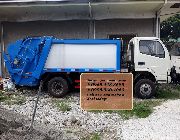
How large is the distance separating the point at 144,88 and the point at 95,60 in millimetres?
2154

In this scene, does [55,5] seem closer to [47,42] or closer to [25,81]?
[47,42]

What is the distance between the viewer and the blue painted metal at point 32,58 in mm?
14703

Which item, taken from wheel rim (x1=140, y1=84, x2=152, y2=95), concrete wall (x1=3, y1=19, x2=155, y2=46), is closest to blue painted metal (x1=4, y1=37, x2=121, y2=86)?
wheel rim (x1=140, y1=84, x2=152, y2=95)

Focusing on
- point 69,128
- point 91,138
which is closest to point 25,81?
point 69,128

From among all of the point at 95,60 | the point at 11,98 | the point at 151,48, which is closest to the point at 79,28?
the point at 95,60

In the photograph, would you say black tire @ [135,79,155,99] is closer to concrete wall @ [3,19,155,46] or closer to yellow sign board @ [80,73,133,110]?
concrete wall @ [3,19,155,46]

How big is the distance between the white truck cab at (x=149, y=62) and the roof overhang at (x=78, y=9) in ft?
8.21

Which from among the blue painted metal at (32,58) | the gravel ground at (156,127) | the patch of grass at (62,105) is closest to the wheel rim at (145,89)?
the blue painted metal at (32,58)

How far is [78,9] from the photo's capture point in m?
17.7

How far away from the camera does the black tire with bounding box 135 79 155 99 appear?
48.4 ft

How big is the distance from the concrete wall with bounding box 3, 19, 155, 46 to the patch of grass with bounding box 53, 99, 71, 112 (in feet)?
18.1

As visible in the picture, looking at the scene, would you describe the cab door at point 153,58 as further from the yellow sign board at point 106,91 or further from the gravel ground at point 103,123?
the yellow sign board at point 106,91

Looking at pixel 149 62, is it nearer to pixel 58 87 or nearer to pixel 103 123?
pixel 58 87

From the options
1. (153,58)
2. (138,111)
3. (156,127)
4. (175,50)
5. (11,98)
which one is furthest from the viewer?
(175,50)
